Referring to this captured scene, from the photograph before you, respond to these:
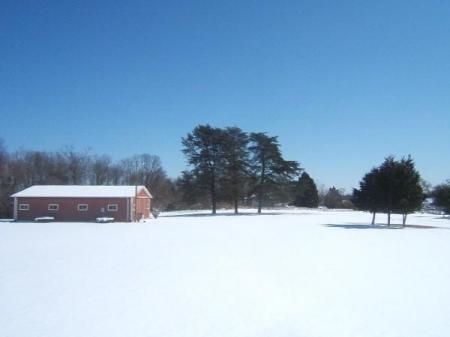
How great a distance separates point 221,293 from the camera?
11125 millimetres

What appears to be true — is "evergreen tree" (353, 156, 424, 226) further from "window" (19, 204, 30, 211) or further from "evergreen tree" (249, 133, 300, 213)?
"window" (19, 204, 30, 211)

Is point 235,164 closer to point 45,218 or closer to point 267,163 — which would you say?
point 267,163

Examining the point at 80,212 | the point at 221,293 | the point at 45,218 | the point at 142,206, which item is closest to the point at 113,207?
the point at 80,212

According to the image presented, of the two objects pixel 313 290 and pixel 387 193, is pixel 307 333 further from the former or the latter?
pixel 387 193

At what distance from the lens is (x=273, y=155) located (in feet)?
212

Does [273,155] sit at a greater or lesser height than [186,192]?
greater

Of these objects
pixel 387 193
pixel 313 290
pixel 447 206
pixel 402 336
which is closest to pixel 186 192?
pixel 387 193

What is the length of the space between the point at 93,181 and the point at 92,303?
81.1 meters

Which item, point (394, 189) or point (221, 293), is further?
point (394, 189)

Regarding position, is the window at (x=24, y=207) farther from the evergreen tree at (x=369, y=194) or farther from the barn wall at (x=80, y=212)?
the evergreen tree at (x=369, y=194)

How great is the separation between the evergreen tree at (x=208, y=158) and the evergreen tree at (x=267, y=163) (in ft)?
17.7

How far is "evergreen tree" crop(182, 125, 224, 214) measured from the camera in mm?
62469

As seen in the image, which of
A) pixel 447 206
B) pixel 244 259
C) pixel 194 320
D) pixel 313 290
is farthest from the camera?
pixel 447 206

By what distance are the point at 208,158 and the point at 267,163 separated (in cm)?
906
